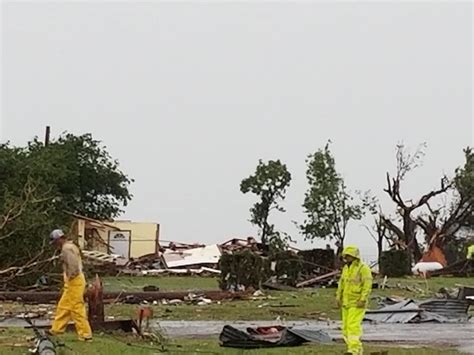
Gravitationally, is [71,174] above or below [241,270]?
above

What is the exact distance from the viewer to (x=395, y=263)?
150ft

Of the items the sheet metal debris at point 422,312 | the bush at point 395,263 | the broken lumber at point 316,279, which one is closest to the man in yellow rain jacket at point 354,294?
the sheet metal debris at point 422,312

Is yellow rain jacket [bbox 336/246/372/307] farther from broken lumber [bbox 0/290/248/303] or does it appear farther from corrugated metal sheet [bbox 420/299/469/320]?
broken lumber [bbox 0/290/248/303]

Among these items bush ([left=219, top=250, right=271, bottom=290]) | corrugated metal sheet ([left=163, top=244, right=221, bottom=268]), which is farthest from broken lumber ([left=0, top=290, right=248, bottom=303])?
corrugated metal sheet ([left=163, top=244, right=221, bottom=268])

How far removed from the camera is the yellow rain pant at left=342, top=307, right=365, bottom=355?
1330 centimetres

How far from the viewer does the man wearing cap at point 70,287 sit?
15.0 meters

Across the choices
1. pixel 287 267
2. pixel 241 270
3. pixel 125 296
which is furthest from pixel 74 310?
pixel 287 267

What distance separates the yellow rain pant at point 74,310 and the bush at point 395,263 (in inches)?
1223

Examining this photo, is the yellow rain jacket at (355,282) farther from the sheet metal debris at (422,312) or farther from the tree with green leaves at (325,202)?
the tree with green leaves at (325,202)

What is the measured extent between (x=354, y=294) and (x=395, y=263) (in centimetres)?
3273

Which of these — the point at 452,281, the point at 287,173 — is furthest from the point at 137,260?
the point at 452,281

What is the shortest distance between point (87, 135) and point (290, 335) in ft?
159

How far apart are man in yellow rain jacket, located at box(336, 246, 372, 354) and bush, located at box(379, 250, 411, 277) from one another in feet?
104

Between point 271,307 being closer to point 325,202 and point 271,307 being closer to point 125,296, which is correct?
point 125,296
